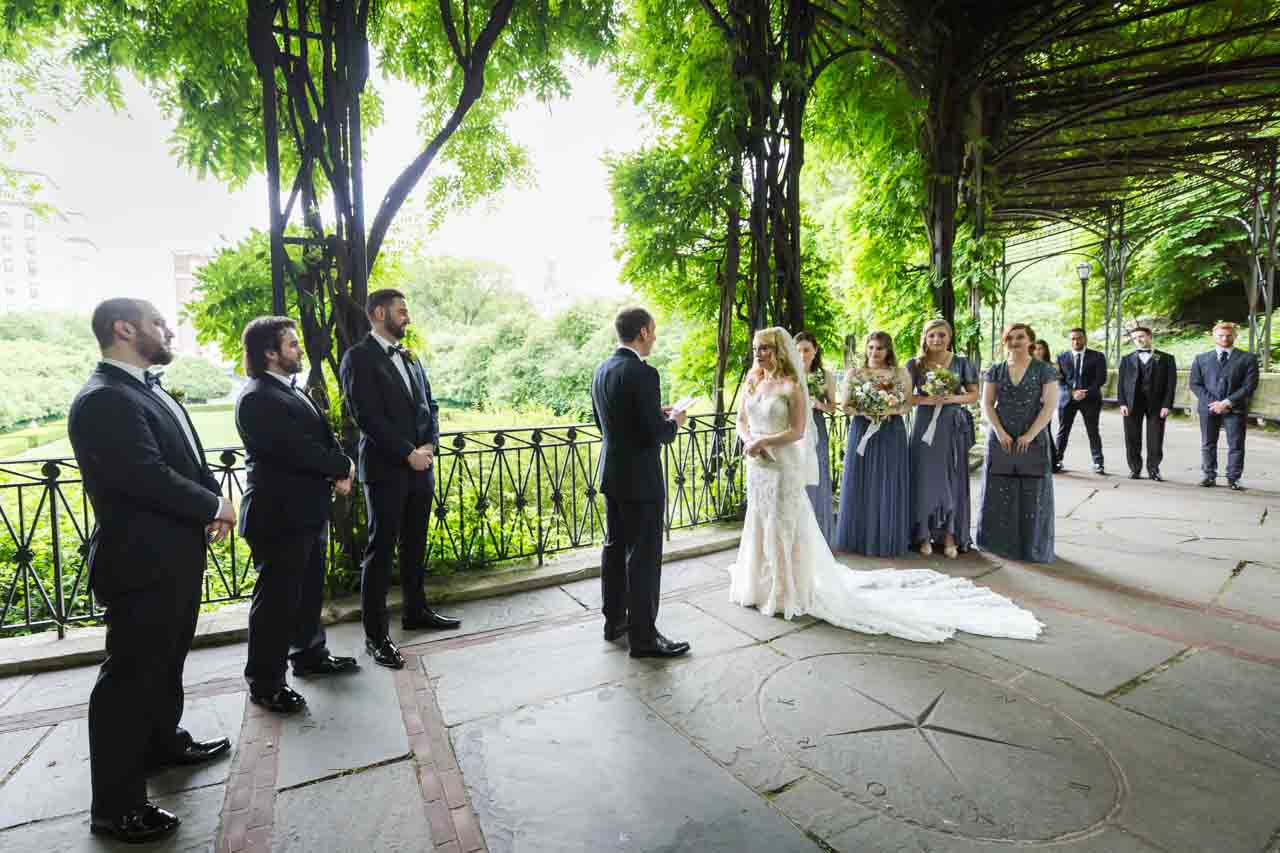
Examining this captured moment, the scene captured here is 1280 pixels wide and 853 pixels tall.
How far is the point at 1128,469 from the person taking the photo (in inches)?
367

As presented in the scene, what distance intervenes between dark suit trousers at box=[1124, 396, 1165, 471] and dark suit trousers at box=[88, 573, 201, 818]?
10.6 metres

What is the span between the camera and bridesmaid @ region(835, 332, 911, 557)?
543 cm

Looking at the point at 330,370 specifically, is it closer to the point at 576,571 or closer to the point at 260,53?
the point at 260,53

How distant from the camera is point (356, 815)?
2.31 m

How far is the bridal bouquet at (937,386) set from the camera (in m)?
5.32

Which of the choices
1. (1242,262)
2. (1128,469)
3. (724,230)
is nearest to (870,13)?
(724,230)

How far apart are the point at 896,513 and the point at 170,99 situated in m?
6.92

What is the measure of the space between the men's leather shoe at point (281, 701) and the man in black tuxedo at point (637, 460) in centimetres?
171

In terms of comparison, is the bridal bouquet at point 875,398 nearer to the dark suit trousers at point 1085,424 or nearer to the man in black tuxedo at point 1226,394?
the dark suit trousers at point 1085,424

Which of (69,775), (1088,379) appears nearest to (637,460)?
(69,775)

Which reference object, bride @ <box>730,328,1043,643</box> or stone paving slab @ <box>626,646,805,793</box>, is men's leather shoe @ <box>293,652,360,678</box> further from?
bride @ <box>730,328,1043,643</box>

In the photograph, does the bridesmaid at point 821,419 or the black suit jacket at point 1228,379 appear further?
the black suit jacket at point 1228,379

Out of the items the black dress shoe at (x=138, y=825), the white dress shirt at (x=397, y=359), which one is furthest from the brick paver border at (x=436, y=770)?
the white dress shirt at (x=397, y=359)

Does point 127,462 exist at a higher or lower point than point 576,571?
higher
